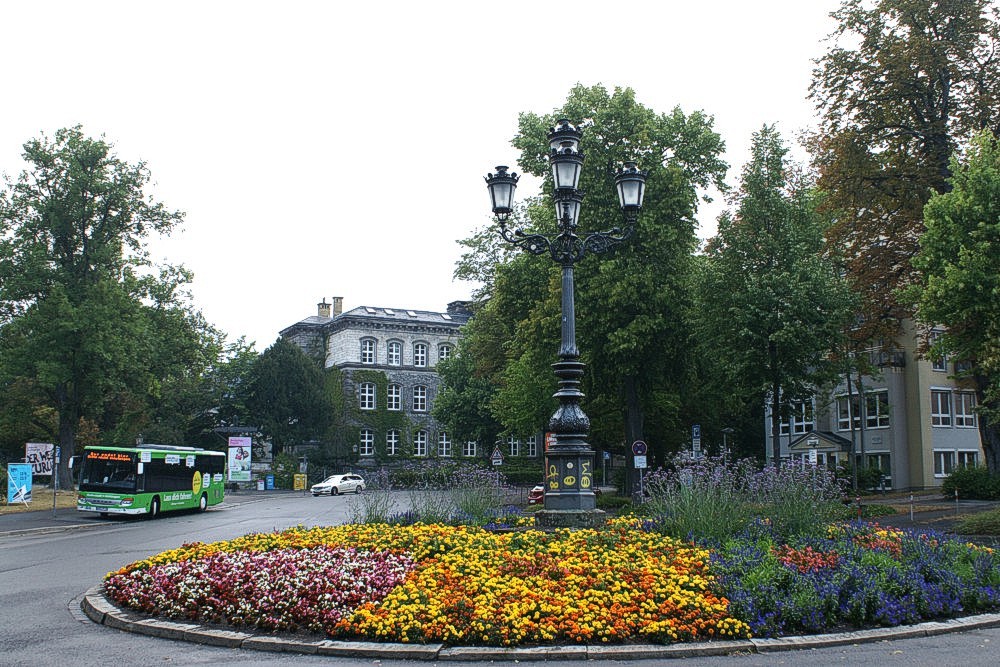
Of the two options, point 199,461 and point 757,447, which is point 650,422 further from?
point 757,447

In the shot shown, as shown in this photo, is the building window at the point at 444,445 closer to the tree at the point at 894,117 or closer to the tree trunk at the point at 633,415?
the tree trunk at the point at 633,415

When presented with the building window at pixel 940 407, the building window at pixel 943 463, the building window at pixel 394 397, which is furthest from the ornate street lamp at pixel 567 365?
the building window at pixel 394 397

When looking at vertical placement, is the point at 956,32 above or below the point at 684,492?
above

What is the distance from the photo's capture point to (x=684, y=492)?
12.9m

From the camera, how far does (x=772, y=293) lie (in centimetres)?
2591

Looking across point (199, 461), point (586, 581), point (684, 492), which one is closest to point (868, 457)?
point (199, 461)

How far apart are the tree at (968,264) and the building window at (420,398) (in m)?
56.8

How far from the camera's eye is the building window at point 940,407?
47081 millimetres

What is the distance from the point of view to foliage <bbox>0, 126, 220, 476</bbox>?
3819cm

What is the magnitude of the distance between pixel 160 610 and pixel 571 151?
9377mm

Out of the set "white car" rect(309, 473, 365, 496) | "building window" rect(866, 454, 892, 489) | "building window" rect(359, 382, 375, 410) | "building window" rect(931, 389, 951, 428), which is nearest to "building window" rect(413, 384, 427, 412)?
"building window" rect(359, 382, 375, 410)

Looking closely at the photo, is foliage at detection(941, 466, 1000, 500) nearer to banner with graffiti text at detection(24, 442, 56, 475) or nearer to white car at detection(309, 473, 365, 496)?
white car at detection(309, 473, 365, 496)

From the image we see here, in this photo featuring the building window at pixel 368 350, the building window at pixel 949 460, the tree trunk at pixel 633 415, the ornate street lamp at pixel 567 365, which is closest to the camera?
the ornate street lamp at pixel 567 365

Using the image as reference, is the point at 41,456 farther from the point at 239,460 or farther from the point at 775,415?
the point at 239,460
